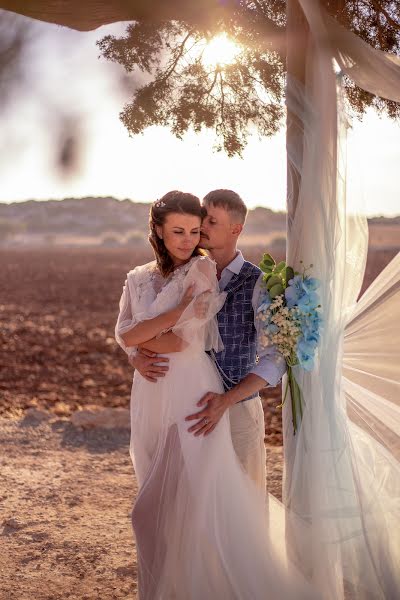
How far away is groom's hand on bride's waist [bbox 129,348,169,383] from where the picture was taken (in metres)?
3.53

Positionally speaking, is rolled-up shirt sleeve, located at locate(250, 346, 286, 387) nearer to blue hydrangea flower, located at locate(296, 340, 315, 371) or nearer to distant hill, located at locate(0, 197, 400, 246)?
blue hydrangea flower, located at locate(296, 340, 315, 371)

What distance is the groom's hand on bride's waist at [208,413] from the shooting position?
136 inches

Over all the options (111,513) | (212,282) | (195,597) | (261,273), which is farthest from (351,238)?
(111,513)

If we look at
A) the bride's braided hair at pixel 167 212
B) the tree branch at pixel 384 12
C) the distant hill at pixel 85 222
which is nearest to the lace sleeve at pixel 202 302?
the bride's braided hair at pixel 167 212

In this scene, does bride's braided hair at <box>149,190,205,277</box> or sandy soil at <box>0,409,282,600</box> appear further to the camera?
sandy soil at <box>0,409,282,600</box>

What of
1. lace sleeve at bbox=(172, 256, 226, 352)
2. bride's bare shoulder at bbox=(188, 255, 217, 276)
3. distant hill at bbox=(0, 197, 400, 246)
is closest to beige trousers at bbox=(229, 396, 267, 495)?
lace sleeve at bbox=(172, 256, 226, 352)

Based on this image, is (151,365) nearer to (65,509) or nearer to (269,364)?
(269,364)

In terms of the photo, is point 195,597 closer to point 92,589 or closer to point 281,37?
point 92,589

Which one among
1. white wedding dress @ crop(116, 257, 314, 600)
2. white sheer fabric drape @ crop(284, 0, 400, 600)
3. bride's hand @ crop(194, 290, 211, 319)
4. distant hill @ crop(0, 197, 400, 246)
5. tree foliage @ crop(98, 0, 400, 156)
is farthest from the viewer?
distant hill @ crop(0, 197, 400, 246)

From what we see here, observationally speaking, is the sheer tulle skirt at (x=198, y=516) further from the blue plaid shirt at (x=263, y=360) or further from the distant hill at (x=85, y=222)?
the distant hill at (x=85, y=222)

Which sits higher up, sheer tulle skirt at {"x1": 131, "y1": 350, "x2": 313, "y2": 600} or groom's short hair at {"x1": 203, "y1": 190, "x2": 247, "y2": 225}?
groom's short hair at {"x1": 203, "y1": 190, "x2": 247, "y2": 225}

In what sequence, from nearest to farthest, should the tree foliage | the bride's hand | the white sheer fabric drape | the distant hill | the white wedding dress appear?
the bride's hand → the white wedding dress → the white sheer fabric drape → the tree foliage → the distant hill

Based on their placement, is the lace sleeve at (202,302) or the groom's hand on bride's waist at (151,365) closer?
the lace sleeve at (202,302)

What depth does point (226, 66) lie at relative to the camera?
4453 millimetres
